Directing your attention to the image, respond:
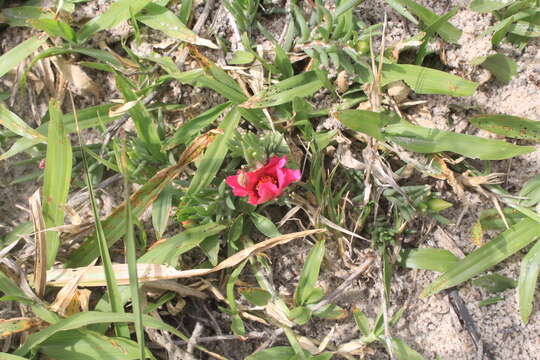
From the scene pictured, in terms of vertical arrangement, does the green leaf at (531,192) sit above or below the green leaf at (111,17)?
below

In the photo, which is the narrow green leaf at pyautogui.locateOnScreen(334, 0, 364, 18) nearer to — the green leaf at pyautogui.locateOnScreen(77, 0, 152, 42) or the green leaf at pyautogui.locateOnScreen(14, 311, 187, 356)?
the green leaf at pyautogui.locateOnScreen(77, 0, 152, 42)

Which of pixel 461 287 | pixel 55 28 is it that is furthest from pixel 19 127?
pixel 461 287

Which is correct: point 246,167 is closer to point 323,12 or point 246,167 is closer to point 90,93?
point 323,12

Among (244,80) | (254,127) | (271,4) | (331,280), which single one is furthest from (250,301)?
(271,4)

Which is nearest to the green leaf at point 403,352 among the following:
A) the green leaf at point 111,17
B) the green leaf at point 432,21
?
the green leaf at point 432,21

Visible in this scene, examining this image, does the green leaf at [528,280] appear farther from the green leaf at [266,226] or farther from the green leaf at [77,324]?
the green leaf at [77,324]

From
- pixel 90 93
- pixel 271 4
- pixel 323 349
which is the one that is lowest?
pixel 323 349

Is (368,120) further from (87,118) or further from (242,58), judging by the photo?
(87,118)
